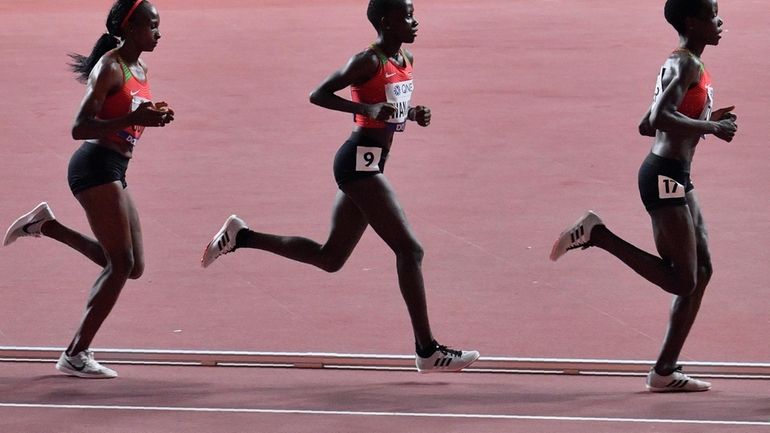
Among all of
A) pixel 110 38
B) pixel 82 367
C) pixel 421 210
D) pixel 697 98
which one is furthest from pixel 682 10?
pixel 421 210

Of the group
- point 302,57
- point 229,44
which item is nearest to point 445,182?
point 302,57

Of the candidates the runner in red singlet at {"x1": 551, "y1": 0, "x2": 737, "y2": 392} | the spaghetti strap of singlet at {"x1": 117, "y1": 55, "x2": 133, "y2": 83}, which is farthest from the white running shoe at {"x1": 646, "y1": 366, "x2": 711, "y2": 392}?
the spaghetti strap of singlet at {"x1": 117, "y1": 55, "x2": 133, "y2": 83}

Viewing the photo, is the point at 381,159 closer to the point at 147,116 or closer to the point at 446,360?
the point at 446,360

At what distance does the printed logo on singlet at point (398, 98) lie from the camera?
323 inches

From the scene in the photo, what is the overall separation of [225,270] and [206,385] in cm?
282

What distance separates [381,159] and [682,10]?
1844mm

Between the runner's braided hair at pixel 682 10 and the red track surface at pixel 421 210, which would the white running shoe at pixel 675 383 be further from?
the runner's braided hair at pixel 682 10

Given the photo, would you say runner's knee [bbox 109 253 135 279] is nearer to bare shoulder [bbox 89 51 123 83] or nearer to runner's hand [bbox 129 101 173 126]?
runner's hand [bbox 129 101 173 126]

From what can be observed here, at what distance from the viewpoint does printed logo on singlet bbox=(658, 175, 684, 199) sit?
7.63 metres

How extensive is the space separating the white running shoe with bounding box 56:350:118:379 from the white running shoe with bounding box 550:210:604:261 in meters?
2.59

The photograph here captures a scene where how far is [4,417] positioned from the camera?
735 centimetres

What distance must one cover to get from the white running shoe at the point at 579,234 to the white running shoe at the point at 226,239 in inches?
73.3

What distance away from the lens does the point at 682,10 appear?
7.70 meters

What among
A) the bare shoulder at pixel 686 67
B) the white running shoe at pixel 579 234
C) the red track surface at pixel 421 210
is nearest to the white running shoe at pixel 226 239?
the red track surface at pixel 421 210
